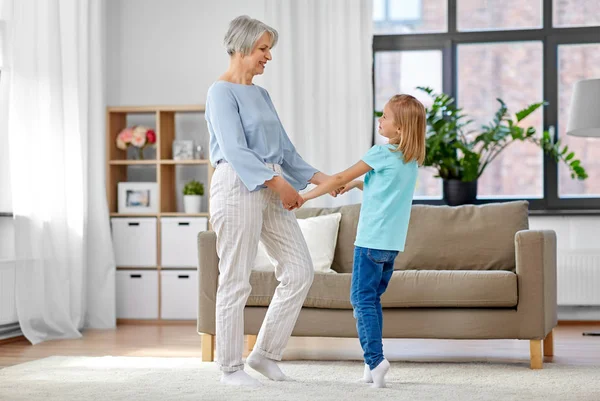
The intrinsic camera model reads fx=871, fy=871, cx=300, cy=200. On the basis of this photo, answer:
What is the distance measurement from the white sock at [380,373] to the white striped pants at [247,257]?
1.09ft

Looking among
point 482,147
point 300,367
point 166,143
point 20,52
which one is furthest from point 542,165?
point 20,52

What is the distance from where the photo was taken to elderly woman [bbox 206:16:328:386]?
291cm

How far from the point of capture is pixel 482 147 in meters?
5.55

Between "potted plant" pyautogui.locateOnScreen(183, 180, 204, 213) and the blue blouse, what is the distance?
275cm

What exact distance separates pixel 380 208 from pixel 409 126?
0.31 meters

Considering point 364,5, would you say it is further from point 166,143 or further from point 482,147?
point 166,143

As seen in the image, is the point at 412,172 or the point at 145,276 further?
the point at 145,276

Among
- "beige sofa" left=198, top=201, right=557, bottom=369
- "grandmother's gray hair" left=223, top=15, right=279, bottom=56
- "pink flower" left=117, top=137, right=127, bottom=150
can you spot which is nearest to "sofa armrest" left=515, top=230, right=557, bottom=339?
"beige sofa" left=198, top=201, right=557, bottom=369

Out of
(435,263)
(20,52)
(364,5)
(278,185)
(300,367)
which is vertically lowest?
(300,367)

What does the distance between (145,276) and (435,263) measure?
222 centimetres

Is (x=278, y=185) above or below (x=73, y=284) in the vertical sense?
above

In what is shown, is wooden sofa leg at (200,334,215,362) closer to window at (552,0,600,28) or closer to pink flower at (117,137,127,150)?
pink flower at (117,137,127,150)

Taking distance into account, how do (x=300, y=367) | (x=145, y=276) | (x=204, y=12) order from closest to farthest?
(x=300, y=367)
(x=145, y=276)
(x=204, y=12)

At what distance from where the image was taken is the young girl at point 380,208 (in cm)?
300
